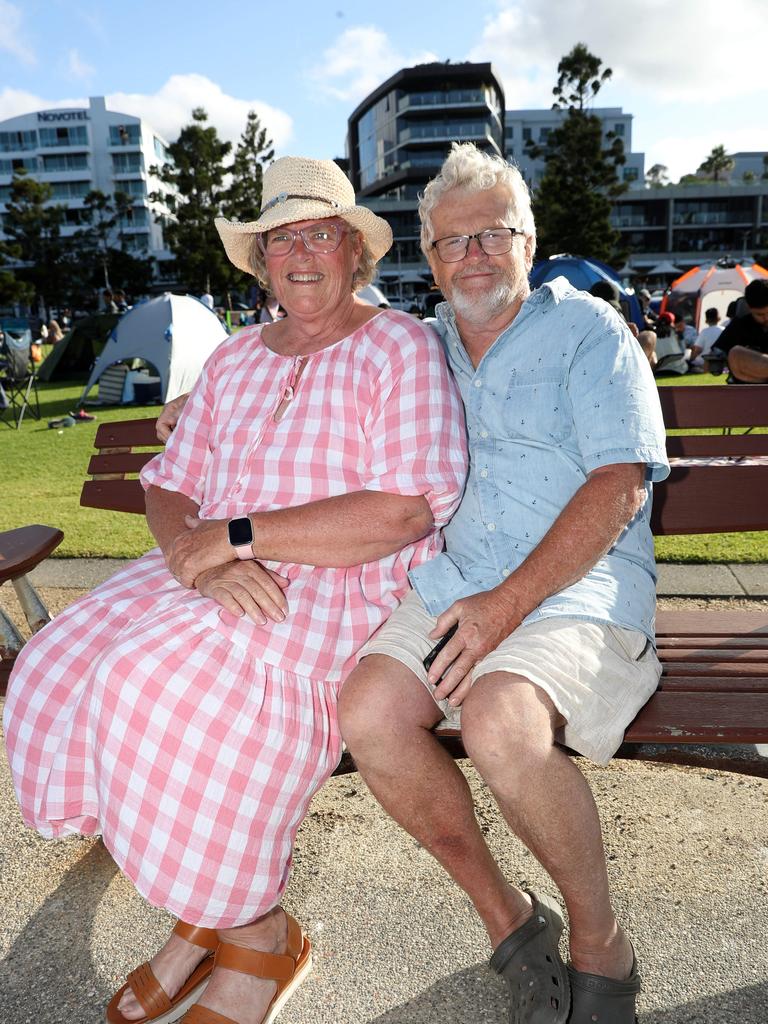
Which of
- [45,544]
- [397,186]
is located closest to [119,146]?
[397,186]

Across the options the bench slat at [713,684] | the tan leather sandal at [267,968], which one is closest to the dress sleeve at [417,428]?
the bench slat at [713,684]

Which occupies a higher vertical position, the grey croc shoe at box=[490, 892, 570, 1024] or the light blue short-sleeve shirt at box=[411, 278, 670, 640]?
the light blue short-sleeve shirt at box=[411, 278, 670, 640]

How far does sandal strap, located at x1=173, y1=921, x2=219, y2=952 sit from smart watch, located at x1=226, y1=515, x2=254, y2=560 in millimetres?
905

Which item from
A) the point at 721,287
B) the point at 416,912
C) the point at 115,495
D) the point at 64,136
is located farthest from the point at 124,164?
the point at 416,912

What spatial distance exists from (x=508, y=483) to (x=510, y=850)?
1.07 metres

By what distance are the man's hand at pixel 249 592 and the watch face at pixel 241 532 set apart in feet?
0.18

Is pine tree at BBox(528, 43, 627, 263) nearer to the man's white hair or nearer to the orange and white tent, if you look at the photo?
the orange and white tent

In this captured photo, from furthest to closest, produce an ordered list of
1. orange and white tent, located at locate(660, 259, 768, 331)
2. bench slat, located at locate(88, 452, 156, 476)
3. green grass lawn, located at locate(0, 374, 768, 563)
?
orange and white tent, located at locate(660, 259, 768, 331) < green grass lawn, located at locate(0, 374, 768, 563) < bench slat, located at locate(88, 452, 156, 476)

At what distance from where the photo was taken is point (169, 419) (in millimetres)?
3008

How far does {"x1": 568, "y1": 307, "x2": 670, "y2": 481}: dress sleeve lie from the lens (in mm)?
2168

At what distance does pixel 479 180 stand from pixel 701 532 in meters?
1.35

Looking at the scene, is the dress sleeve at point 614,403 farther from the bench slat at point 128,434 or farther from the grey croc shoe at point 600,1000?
the bench slat at point 128,434

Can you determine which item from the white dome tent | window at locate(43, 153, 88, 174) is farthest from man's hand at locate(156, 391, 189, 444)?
window at locate(43, 153, 88, 174)

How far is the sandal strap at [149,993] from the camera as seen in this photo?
2.00m
